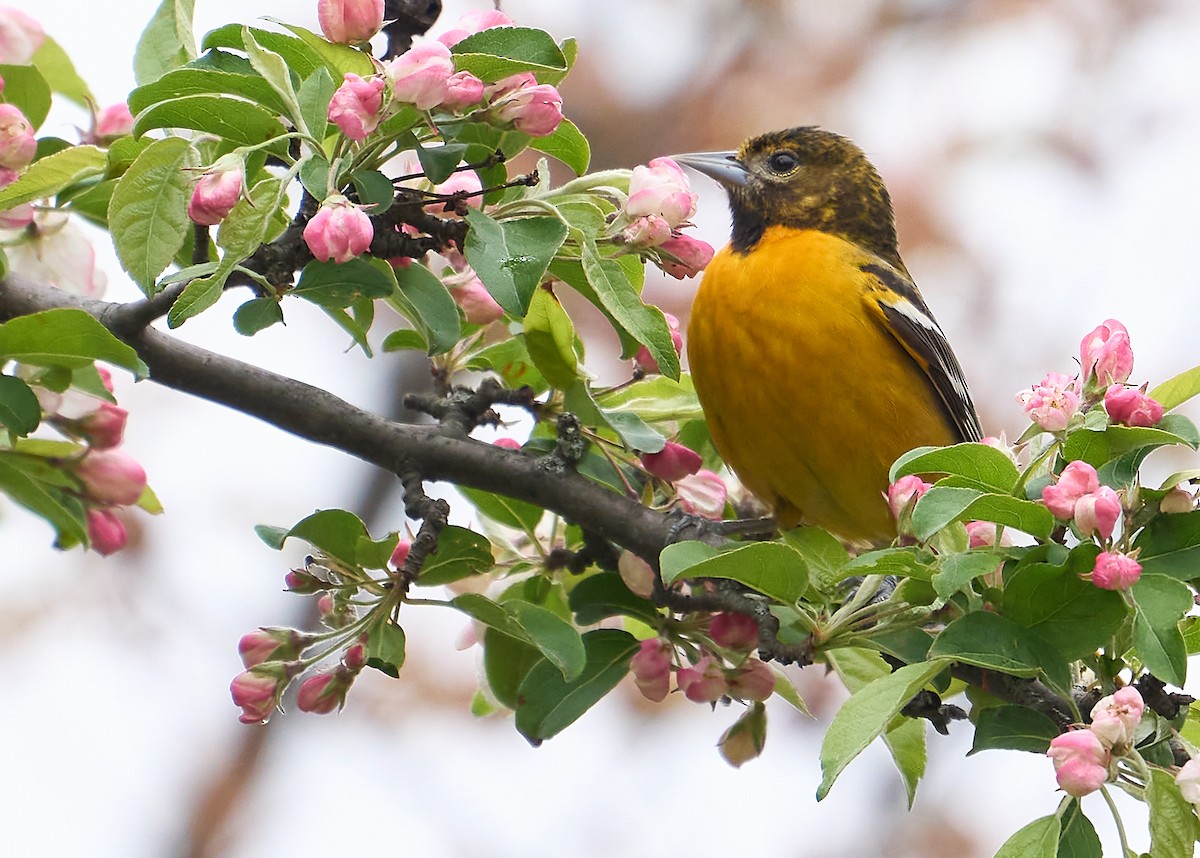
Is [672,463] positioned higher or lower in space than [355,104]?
lower

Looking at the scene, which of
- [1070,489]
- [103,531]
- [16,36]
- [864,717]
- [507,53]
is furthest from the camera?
[103,531]

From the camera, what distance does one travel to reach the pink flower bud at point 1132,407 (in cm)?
183

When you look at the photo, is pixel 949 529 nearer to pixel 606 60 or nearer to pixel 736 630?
pixel 736 630

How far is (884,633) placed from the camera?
200cm

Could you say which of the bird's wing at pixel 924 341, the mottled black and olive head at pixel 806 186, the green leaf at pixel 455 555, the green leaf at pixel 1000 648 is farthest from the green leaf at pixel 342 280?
the mottled black and olive head at pixel 806 186

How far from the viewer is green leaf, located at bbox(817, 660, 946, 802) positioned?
1572 millimetres

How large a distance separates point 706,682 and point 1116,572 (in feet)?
2.65

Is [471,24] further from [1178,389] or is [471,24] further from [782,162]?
[782,162]

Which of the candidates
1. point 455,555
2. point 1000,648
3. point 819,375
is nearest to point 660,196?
point 455,555

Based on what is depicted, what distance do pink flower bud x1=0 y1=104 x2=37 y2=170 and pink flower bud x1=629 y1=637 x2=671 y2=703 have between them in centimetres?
134

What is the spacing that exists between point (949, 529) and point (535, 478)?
77cm

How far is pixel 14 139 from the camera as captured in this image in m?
2.21

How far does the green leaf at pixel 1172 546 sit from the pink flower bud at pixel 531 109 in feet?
3.38

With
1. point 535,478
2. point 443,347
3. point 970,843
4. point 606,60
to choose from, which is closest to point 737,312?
point 535,478
